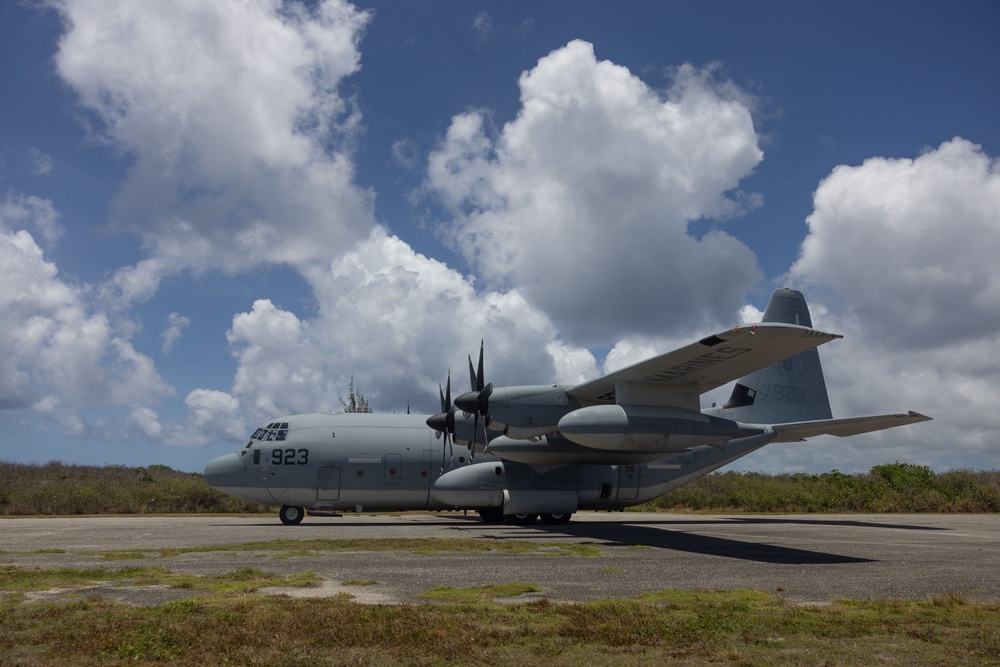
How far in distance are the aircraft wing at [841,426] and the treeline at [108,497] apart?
2444 cm

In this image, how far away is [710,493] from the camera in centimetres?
4181

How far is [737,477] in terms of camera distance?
4809 cm

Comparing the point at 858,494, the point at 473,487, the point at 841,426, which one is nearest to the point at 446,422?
the point at 473,487

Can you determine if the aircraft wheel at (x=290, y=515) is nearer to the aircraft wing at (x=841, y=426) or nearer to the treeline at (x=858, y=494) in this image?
the aircraft wing at (x=841, y=426)

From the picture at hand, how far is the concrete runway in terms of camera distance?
10.3 metres

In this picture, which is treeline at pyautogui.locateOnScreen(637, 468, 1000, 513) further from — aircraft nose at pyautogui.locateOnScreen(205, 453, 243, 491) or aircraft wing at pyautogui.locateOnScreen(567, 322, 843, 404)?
aircraft nose at pyautogui.locateOnScreen(205, 453, 243, 491)

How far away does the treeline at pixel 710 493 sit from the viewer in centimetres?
3494

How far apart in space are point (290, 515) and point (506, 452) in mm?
8137

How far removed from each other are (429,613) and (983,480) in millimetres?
50409

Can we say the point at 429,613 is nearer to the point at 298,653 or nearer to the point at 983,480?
the point at 298,653

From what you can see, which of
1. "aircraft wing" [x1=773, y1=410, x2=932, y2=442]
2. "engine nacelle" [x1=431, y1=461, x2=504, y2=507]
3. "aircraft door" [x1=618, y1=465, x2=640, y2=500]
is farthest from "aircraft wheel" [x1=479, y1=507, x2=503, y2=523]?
"aircraft wing" [x1=773, y1=410, x2=932, y2=442]

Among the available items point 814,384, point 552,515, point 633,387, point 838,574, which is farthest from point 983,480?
point 838,574

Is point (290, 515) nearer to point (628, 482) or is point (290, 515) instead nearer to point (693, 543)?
point (628, 482)

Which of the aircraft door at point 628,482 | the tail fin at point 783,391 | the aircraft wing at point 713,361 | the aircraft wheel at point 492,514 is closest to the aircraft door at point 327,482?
the aircraft wheel at point 492,514
